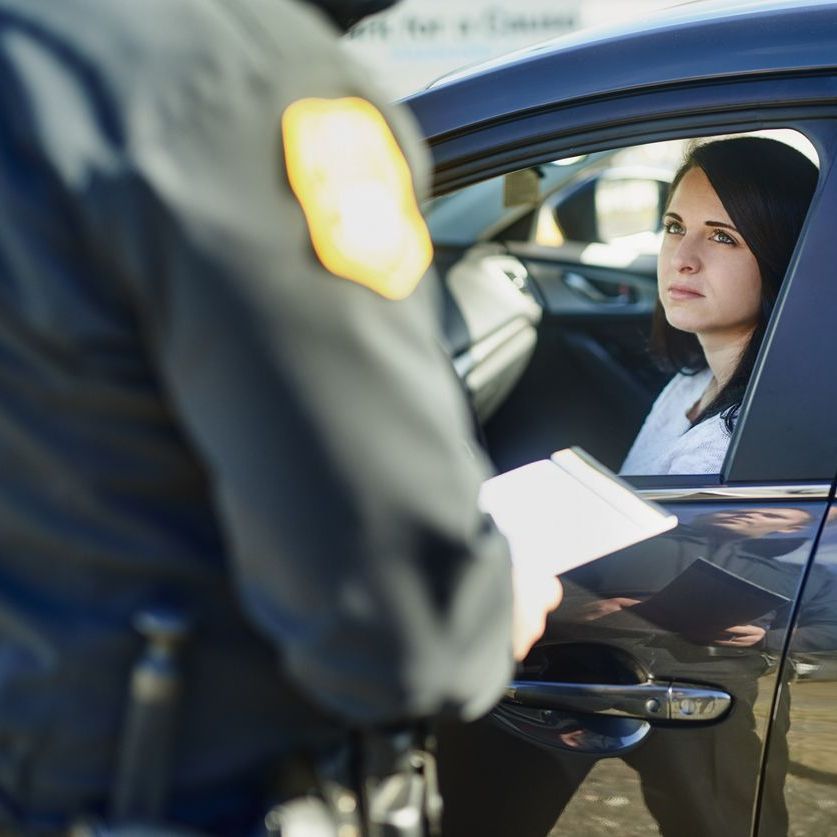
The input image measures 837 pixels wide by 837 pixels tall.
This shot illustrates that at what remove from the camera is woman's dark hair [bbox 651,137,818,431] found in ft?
6.56

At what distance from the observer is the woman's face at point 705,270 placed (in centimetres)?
209

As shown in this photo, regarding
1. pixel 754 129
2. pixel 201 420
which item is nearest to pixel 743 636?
pixel 754 129

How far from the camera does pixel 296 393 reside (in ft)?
3.08

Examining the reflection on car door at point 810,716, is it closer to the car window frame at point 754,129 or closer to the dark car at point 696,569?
the dark car at point 696,569

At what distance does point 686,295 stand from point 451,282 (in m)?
0.71

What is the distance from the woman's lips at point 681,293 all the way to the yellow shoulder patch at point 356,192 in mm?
1236

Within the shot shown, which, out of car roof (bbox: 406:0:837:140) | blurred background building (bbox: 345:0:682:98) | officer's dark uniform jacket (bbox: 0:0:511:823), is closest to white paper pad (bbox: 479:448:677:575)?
officer's dark uniform jacket (bbox: 0:0:511:823)

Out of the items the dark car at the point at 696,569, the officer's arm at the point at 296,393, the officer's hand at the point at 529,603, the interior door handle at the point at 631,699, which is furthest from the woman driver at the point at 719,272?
the officer's arm at the point at 296,393

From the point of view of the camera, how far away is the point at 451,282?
2.78m

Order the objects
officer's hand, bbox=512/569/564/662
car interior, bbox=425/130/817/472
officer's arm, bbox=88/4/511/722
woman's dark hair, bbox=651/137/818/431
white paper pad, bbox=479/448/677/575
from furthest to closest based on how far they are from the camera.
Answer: car interior, bbox=425/130/817/472 < woman's dark hair, bbox=651/137/818/431 < white paper pad, bbox=479/448/677/575 < officer's hand, bbox=512/569/564/662 < officer's arm, bbox=88/4/511/722

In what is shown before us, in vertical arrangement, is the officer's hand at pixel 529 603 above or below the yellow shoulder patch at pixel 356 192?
below

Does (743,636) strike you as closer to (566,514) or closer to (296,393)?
(566,514)

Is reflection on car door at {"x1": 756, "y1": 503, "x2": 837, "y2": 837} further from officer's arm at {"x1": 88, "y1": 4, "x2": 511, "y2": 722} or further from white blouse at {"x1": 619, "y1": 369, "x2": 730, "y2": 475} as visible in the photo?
officer's arm at {"x1": 88, "y1": 4, "x2": 511, "y2": 722}

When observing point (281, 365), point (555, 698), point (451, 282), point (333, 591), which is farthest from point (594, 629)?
point (451, 282)
